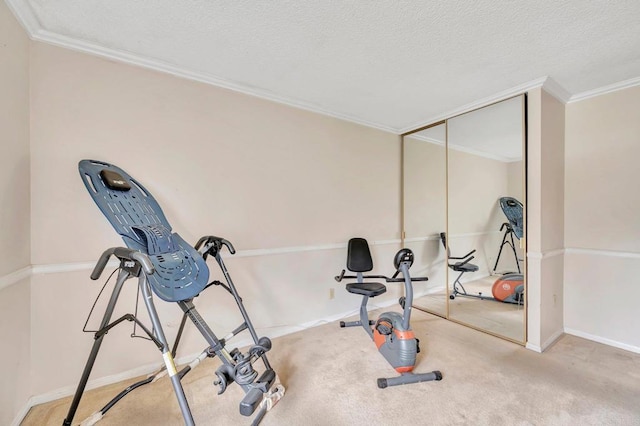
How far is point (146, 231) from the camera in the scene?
5.18 ft

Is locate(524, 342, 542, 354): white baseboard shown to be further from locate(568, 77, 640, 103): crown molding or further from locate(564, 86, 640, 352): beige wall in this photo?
locate(568, 77, 640, 103): crown molding

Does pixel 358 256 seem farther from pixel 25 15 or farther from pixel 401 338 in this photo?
pixel 25 15

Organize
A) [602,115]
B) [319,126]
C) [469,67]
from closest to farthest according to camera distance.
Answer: [469,67], [602,115], [319,126]

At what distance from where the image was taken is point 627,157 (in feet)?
8.05

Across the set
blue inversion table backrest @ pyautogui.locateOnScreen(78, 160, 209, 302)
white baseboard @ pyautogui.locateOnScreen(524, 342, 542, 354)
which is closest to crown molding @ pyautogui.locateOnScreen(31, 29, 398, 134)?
blue inversion table backrest @ pyautogui.locateOnScreen(78, 160, 209, 302)

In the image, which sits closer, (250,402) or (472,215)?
(250,402)

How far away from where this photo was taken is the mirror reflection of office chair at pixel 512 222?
2.63 metres

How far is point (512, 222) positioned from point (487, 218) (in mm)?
284

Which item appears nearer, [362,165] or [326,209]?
[326,209]

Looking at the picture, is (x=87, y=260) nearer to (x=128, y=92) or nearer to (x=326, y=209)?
(x=128, y=92)

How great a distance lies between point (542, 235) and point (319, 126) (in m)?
2.49

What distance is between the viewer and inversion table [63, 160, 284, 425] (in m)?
1.36

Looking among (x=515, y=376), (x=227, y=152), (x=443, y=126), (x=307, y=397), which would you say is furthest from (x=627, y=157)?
(x=227, y=152)

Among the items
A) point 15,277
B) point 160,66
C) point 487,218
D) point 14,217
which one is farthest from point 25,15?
point 487,218
